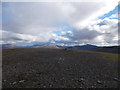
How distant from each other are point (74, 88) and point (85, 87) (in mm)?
1349

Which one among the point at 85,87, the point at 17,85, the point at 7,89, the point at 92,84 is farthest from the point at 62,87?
the point at 7,89

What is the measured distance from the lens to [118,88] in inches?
402

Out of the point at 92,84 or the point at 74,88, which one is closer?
the point at 74,88

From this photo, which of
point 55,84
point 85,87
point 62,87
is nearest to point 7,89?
point 55,84

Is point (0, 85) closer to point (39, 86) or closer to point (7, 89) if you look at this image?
point (7, 89)

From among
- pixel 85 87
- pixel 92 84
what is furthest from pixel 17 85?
pixel 92 84

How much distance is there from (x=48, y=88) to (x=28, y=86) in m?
2.47

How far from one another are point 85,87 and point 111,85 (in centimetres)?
364

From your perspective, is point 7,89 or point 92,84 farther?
point 92,84

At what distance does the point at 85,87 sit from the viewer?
10000mm

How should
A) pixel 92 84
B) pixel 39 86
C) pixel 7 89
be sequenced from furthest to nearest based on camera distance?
pixel 92 84, pixel 39 86, pixel 7 89

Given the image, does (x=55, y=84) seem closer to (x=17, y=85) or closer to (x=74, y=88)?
(x=74, y=88)

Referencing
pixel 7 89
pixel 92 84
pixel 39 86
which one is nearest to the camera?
pixel 7 89

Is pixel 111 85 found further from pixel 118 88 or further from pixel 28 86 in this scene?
pixel 28 86
